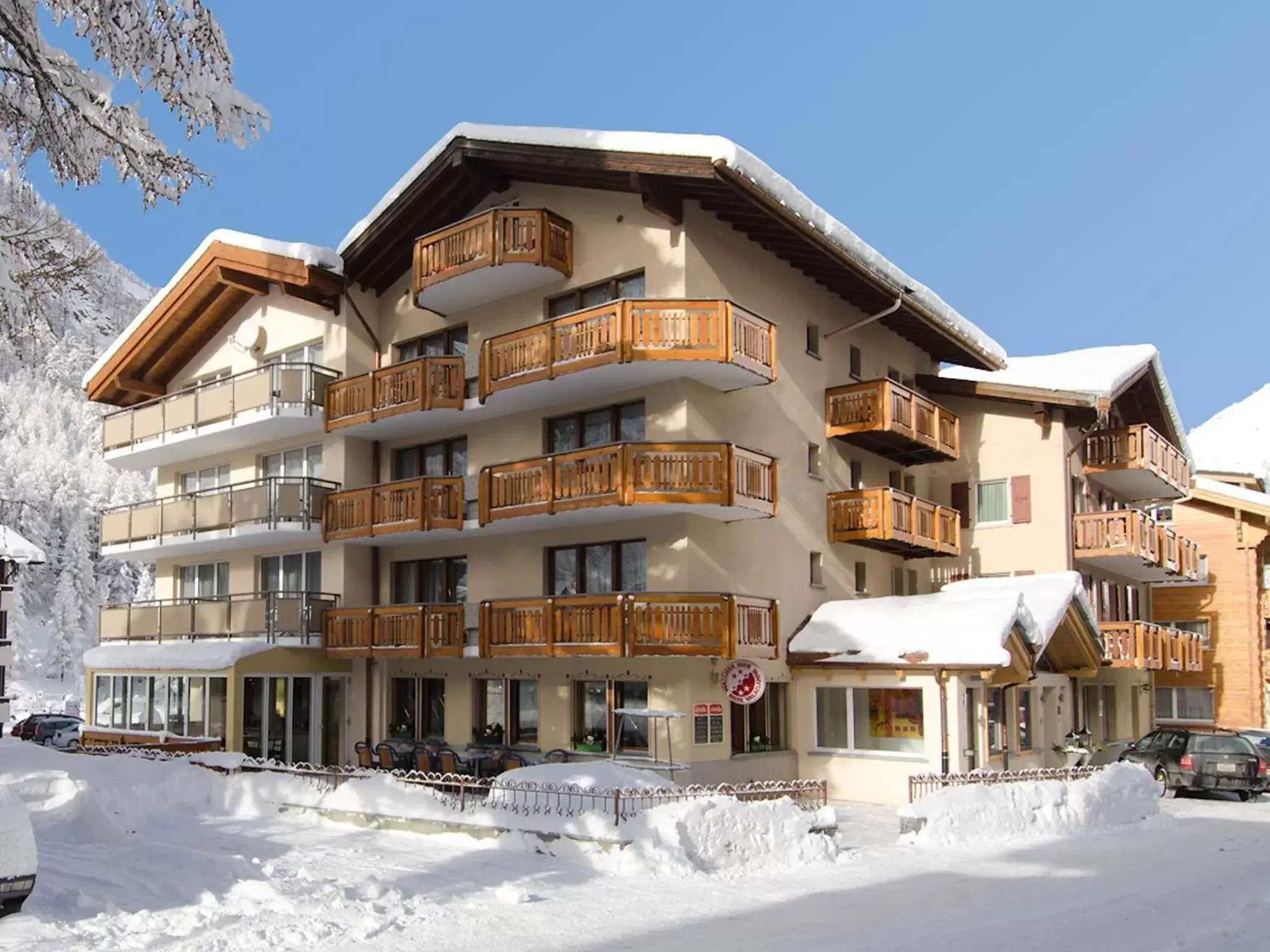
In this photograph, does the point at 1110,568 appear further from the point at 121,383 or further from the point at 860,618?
the point at 121,383

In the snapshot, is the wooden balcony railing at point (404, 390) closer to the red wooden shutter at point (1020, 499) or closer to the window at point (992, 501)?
the window at point (992, 501)

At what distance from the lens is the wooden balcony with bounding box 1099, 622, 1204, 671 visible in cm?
3014

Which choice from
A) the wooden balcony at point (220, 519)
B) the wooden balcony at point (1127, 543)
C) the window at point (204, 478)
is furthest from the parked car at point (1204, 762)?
the window at point (204, 478)

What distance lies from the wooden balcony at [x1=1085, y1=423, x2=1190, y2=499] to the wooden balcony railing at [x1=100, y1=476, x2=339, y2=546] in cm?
1913

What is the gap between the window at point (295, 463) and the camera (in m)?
30.0

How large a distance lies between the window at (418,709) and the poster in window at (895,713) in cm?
914

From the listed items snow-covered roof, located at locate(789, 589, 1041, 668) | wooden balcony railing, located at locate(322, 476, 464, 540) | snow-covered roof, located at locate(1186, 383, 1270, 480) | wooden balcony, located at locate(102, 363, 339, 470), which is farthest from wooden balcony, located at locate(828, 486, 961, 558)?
snow-covered roof, located at locate(1186, 383, 1270, 480)

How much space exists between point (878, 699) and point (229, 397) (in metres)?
16.8

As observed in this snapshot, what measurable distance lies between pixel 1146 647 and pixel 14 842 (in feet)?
87.4

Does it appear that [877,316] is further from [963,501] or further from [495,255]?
[495,255]

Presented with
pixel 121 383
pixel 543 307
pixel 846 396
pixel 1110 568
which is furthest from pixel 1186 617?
pixel 121 383

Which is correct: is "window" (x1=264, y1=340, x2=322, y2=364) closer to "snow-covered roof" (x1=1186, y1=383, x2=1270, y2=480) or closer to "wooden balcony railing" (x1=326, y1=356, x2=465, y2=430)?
"wooden balcony railing" (x1=326, y1=356, x2=465, y2=430)

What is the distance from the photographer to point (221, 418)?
100ft

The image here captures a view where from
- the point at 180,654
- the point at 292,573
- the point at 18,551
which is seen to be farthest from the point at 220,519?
the point at 18,551
